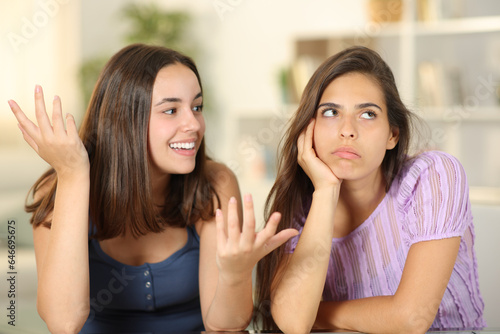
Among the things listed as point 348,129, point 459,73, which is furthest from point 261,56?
point 348,129

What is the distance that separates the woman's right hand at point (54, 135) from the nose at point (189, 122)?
25 centimetres

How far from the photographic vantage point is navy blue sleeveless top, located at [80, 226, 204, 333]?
1339mm

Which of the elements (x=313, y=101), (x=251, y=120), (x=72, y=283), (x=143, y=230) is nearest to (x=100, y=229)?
(x=143, y=230)

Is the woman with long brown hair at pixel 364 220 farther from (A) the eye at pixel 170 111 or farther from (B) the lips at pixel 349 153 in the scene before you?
(A) the eye at pixel 170 111

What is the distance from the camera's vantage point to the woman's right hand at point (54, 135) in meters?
1.04

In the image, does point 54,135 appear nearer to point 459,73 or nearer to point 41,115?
point 41,115

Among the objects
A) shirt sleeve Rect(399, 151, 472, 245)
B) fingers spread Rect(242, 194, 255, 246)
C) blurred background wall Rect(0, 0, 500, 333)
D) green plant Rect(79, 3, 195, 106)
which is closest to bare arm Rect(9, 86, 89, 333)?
fingers spread Rect(242, 194, 255, 246)

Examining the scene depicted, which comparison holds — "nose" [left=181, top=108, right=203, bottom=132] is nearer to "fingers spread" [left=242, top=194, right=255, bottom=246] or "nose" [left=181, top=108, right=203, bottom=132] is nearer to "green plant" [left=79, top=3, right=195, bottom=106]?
"fingers spread" [left=242, top=194, right=255, bottom=246]

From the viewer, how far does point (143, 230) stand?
1.32 metres

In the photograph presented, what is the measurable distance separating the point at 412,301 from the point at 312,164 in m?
0.36

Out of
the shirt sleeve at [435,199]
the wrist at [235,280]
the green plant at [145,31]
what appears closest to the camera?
the wrist at [235,280]

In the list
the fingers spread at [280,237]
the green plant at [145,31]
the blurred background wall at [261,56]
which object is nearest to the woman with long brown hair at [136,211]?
the fingers spread at [280,237]

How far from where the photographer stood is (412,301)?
3.48 feet

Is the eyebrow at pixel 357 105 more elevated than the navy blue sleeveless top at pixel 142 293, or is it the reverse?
the eyebrow at pixel 357 105
